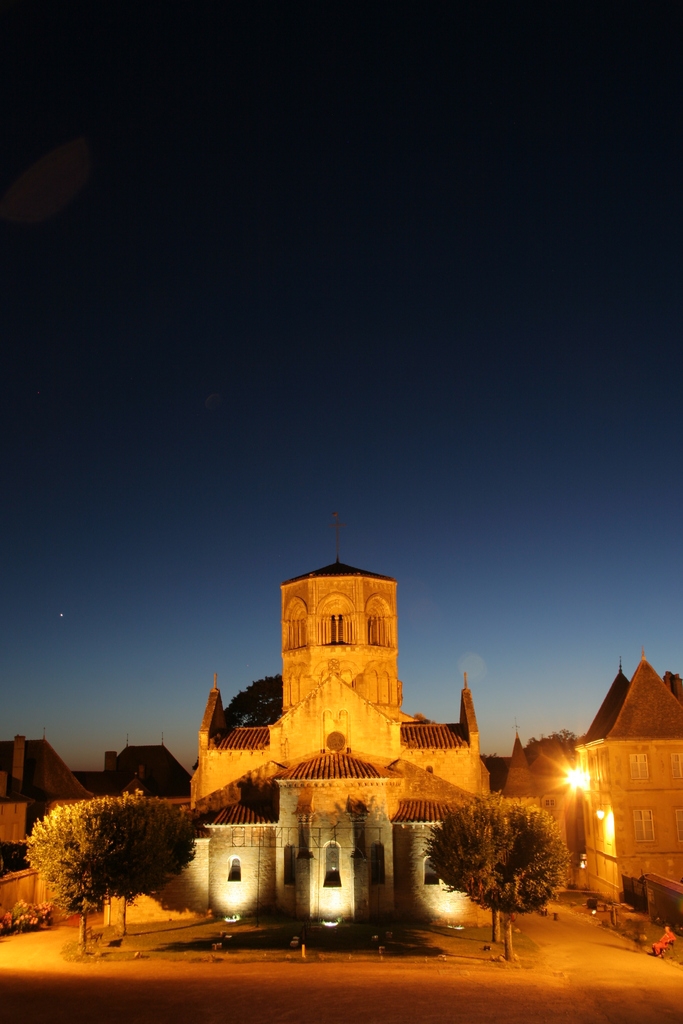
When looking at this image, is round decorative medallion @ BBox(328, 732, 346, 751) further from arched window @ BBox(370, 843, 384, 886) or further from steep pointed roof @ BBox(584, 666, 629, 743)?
steep pointed roof @ BBox(584, 666, 629, 743)

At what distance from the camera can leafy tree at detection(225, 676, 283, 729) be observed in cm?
6800

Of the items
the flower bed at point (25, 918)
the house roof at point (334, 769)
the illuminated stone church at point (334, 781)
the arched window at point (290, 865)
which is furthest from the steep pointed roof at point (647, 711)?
the flower bed at point (25, 918)

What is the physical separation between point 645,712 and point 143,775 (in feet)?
139

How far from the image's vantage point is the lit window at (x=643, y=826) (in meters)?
Answer: 43.9

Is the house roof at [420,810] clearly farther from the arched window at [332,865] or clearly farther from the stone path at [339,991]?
the stone path at [339,991]

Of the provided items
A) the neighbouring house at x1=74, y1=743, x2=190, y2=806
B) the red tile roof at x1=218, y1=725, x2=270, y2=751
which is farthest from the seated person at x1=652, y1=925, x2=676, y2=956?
the neighbouring house at x1=74, y1=743, x2=190, y2=806

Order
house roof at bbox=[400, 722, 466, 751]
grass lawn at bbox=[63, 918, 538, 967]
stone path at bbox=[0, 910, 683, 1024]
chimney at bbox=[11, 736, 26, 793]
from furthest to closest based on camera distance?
chimney at bbox=[11, 736, 26, 793]
house roof at bbox=[400, 722, 466, 751]
grass lawn at bbox=[63, 918, 538, 967]
stone path at bbox=[0, 910, 683, 1024]

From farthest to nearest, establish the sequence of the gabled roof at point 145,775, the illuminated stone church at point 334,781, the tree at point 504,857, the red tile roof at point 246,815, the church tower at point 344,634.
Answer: the gabled roof at point 145,775 → the church tower at point 344,634 → the red tile roof at point 246,815 → the illuminated stone church at point 334,781 → the tree at point 504,857

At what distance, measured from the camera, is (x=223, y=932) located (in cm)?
3609

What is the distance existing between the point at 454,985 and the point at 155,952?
1218 centimetres

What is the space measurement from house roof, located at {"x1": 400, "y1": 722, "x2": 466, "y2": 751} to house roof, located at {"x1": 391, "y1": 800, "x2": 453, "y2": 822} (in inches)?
187

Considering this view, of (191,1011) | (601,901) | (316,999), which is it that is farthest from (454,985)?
(601,901)

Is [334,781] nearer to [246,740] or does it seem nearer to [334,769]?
[334,769]

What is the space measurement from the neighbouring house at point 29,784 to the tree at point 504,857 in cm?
2914
